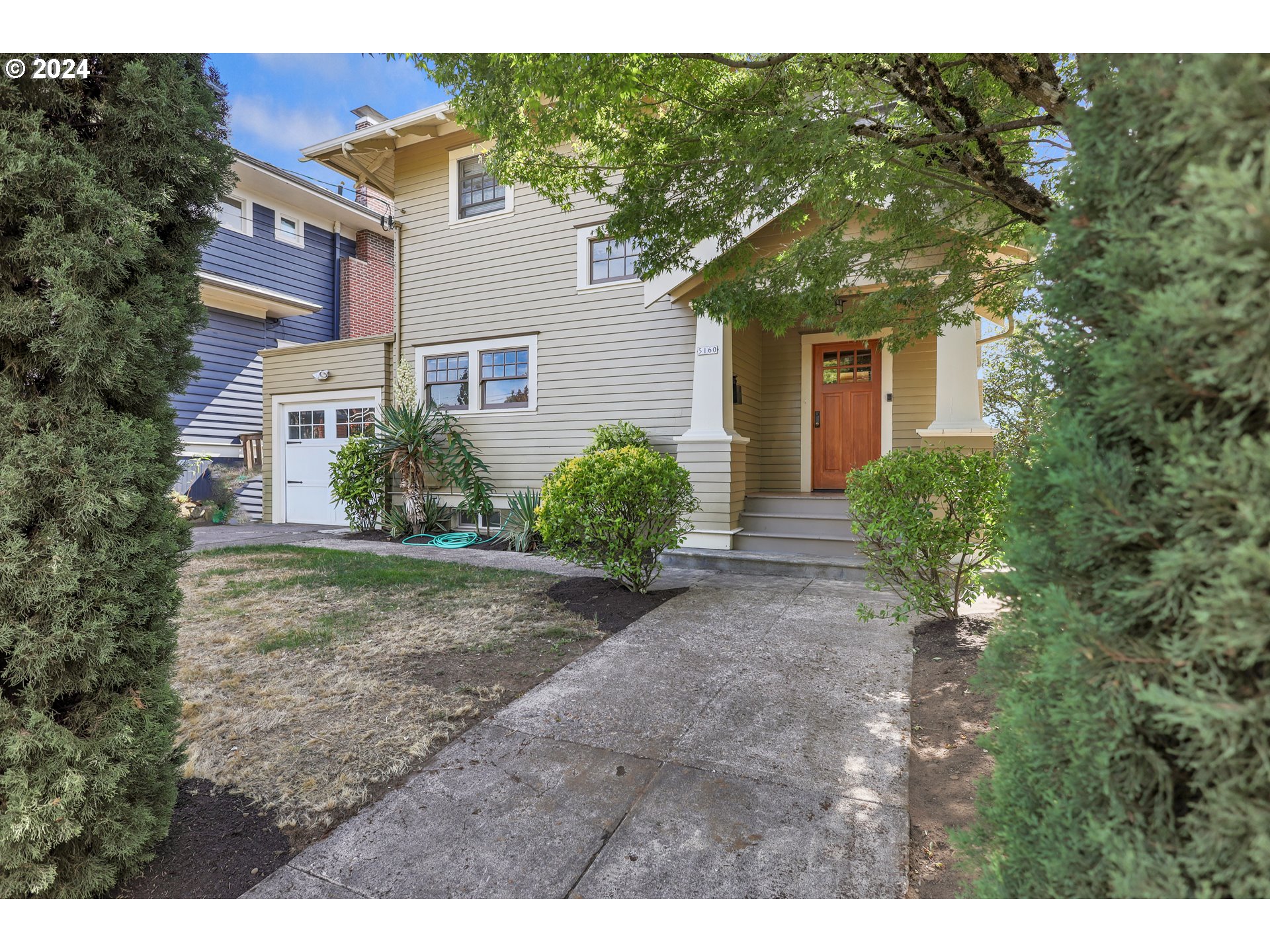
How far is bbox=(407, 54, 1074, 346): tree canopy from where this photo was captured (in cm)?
276

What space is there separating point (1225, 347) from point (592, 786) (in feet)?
6.85

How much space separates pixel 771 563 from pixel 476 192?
7349mm

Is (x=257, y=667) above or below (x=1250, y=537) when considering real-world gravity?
below

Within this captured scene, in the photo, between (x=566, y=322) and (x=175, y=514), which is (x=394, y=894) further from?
(x=566, y=322)

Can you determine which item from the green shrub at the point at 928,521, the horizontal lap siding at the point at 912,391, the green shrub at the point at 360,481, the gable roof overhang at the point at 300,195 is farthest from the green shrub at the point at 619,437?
the gable roof overhang at the point at 300,195

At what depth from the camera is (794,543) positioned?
636cm

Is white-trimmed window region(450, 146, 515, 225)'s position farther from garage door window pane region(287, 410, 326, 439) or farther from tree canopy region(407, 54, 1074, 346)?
tree canopy region(407, 54, 1074, 346)

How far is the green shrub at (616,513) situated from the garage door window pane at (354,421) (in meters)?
6.08

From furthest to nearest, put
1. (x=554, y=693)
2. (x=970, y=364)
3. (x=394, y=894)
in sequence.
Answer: (x=970, y=364) → (x=554, y=693) → (x=394, y=894)

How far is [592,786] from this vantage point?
6.88ft

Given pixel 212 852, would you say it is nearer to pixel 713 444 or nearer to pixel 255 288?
pixel 713 444

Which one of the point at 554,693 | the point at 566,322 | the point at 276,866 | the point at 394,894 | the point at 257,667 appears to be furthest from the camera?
the point at 566,322

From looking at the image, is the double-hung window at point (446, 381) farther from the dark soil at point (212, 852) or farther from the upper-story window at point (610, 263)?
the dark soil at point (212, 852)
